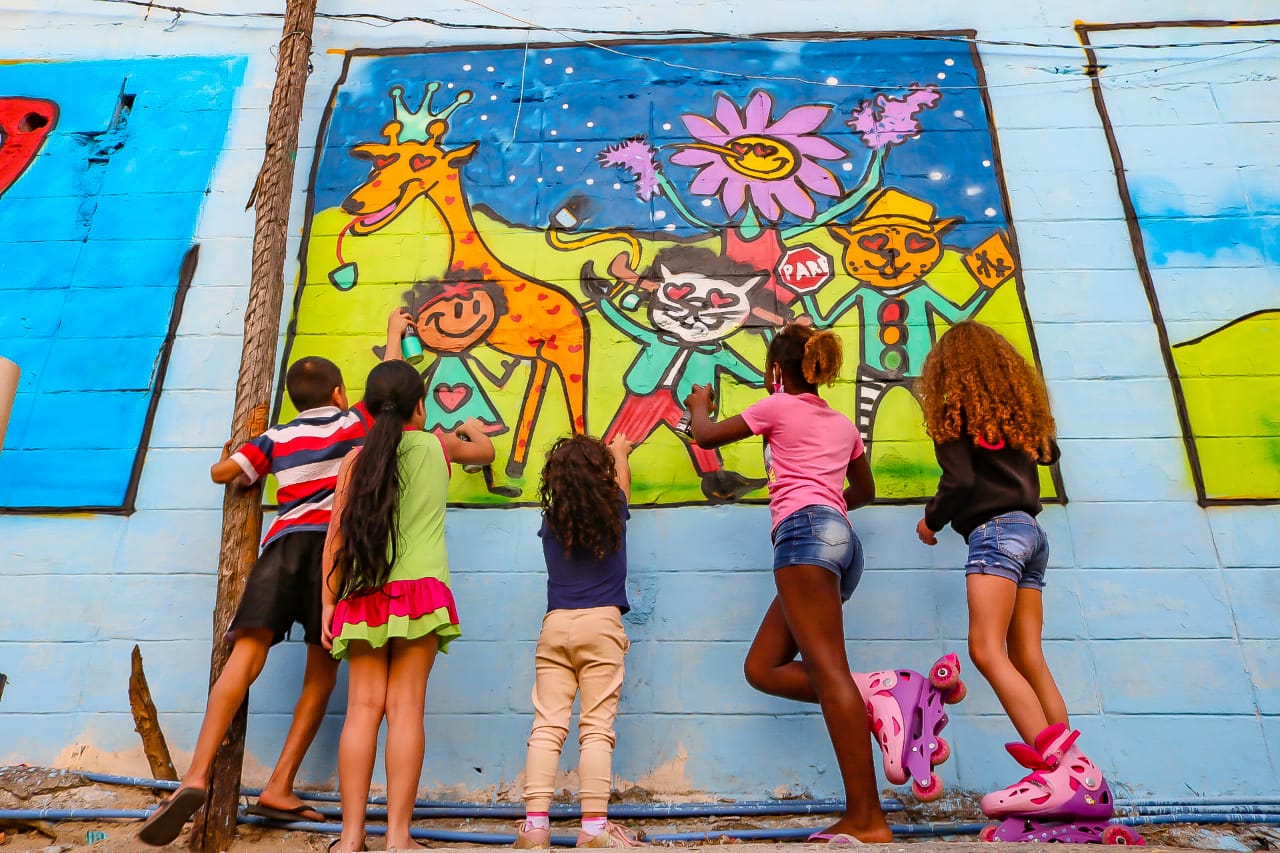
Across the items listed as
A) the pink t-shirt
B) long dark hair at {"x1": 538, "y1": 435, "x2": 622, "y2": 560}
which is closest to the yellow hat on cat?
the pink t-shirt

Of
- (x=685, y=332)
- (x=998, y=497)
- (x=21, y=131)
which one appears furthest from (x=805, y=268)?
(x=21, y=131)

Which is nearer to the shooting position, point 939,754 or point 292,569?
point 939,754

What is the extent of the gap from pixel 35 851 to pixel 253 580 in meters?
1.06

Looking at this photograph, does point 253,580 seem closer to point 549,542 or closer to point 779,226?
point 549,542

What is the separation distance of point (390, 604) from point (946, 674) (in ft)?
5.41

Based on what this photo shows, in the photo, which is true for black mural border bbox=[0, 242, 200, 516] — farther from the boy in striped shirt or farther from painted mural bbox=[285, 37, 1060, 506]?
the boy in striped shirt

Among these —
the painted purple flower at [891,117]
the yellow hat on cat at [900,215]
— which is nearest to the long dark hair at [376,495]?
the yellow hat on cat at [900,215]

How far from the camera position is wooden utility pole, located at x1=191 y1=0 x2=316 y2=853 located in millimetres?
3227

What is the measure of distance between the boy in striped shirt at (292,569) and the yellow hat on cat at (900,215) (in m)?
2.23

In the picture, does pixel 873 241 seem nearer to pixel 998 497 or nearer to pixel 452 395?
pixel 998 497

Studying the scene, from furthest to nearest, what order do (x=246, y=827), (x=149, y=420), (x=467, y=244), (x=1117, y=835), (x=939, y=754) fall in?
(x=467, y=244)
(x=149, y=420)
(x=246, y=827)
(x=939, y=754)
(x=1117, y=835)

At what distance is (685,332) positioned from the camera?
420 centimetres

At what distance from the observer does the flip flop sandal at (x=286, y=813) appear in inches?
131

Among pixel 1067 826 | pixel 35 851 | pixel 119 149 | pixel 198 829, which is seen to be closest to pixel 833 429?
pixel 1067 826
